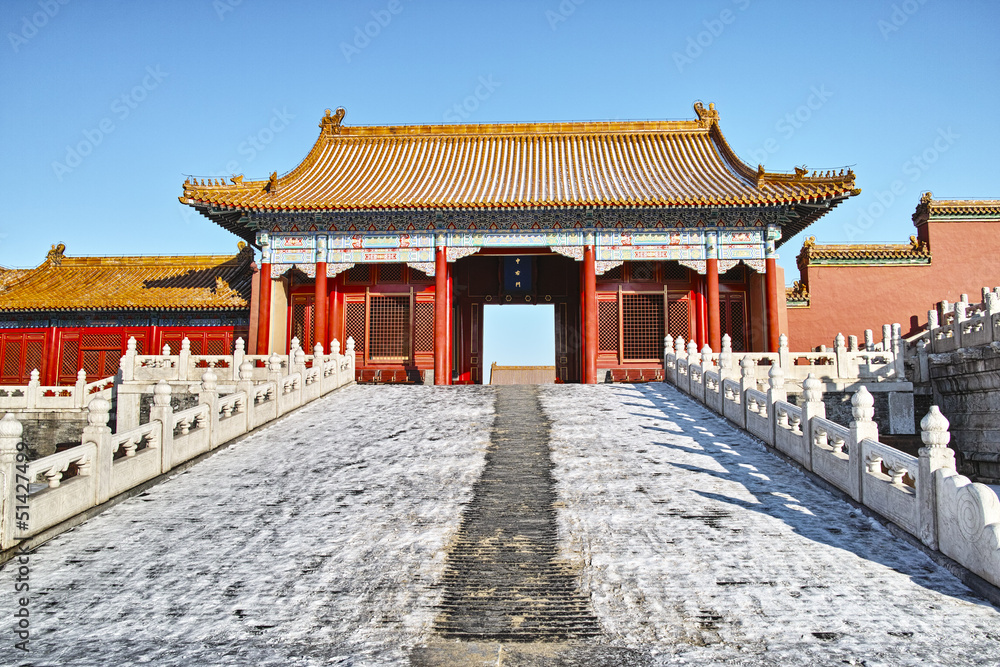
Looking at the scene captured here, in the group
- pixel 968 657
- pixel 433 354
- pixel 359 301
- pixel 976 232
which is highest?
pixel 976 232

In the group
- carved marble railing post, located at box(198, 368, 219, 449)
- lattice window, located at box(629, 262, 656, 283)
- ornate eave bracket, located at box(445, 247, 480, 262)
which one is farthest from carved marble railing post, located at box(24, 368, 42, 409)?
lattice window, located at box(629, 262, 656, 283)

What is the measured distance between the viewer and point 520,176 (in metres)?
21.5

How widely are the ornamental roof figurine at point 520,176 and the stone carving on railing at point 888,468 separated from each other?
8.19 m

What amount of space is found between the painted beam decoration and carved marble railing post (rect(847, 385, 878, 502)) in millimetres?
11441

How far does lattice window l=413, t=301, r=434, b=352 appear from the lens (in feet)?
66.1

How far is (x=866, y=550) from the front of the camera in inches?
272

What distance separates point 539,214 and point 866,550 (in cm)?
1358

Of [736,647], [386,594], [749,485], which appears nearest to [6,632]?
[386,594]

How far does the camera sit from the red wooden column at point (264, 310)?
19.6 meters

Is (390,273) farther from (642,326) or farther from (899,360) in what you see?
(899,360)

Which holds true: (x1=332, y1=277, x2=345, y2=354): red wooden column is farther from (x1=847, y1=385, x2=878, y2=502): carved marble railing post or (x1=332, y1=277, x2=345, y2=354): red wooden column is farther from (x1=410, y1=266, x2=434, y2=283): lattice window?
(x1=847, y1=385, x2=878, y2=502): carved marble railing post

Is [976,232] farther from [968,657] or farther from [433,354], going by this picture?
[968,657]

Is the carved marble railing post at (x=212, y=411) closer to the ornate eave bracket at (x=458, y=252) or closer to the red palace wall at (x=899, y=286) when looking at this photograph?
the ornate eave bracket at (x=458, y=252)

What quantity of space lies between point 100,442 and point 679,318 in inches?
589
